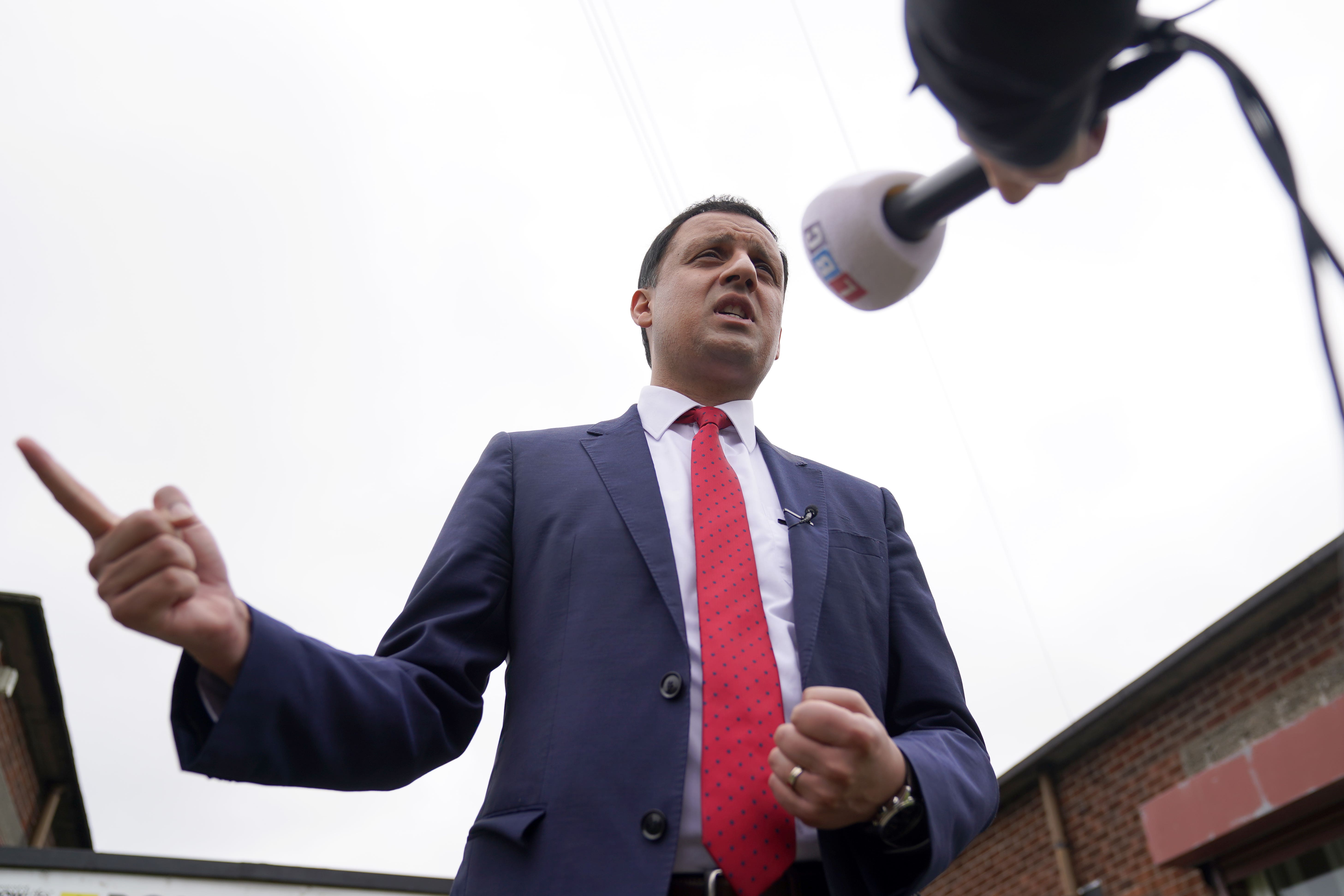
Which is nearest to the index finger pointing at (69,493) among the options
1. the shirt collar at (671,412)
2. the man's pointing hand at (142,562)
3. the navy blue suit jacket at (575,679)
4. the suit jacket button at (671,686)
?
the man's pointing hand at (142,562)

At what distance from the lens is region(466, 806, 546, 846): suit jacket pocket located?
1.48 m

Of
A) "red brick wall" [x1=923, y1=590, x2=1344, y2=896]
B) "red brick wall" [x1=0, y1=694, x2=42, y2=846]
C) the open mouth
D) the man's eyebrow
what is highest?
"red brick wall" [x1=0, y1=694, x2=42, y2=846]

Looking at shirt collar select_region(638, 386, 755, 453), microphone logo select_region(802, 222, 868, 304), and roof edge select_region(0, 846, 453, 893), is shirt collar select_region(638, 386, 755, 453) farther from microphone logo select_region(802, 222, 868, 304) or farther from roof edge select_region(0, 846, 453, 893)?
roof edge select_region(0, 846, 453, 893)

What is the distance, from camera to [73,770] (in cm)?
1312

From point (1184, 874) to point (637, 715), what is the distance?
282 inches

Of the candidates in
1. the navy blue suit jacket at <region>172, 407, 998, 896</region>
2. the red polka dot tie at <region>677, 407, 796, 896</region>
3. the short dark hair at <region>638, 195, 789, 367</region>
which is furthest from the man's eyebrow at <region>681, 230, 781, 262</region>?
the red polka dot tie at <region>677, 407, 796, 896</region>

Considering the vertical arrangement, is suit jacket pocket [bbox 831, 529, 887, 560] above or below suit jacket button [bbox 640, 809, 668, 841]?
above

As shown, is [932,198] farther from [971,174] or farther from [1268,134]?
[1268,134]

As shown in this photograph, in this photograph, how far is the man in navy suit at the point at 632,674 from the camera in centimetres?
133

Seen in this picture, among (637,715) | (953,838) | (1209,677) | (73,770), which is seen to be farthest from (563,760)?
(73,770)

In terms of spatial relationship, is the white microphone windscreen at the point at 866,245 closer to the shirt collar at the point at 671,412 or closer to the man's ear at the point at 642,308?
the shirt collar at the point at 671,412

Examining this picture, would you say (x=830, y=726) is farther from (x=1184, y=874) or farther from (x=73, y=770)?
(x=73, y=770)

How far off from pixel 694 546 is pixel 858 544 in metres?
0.39

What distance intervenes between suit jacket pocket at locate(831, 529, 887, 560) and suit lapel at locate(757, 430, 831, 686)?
0.02 metres
